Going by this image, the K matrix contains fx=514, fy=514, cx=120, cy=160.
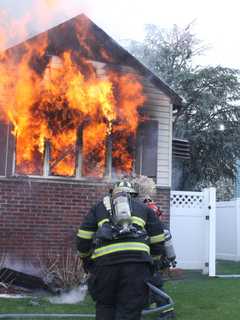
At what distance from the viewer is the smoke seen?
7.58 metres

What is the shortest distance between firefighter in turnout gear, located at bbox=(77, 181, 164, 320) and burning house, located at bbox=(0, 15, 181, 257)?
4.83 metres

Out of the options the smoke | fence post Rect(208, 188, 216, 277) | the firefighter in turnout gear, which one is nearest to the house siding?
fence post Rect(208, 188, 216, 277)

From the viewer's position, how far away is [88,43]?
1004 cm

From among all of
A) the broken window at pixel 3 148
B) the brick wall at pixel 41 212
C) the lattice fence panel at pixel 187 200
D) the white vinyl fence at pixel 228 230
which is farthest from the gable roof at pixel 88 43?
the white vinyl fence at pixel 228 230

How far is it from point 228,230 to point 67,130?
7.87m

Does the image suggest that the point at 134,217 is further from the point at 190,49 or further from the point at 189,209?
the point at 190,49

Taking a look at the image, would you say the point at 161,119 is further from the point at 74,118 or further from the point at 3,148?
the point at 3,148

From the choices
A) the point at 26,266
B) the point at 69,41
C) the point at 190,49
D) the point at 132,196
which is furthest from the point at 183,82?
the point at 132,196

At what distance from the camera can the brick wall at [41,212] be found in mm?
9211

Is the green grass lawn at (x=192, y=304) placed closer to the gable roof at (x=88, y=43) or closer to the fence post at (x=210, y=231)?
the fence post at (x=210, y=231)

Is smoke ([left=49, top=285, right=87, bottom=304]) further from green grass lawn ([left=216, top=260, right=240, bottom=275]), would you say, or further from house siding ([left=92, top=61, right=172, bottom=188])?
green grass lawn ([left=216, top=260, right=240, bottom=275])

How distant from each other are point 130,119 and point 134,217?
5.67 metres

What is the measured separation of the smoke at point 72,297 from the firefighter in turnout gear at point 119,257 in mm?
3071

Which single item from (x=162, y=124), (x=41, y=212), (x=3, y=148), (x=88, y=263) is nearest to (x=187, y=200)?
(x=162, y=124)
